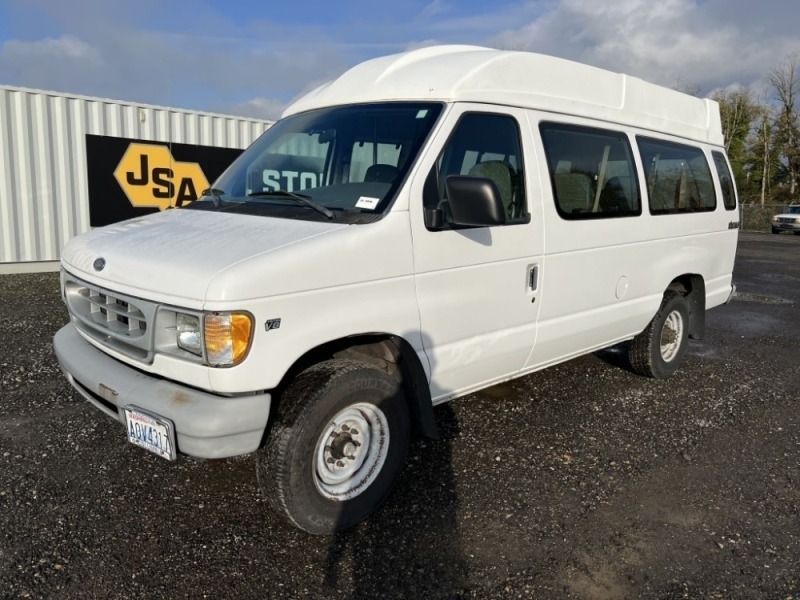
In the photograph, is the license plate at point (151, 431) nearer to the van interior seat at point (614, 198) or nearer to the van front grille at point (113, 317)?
the van front grille at point (113, 317)

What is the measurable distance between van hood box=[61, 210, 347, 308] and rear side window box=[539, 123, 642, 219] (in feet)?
5.83

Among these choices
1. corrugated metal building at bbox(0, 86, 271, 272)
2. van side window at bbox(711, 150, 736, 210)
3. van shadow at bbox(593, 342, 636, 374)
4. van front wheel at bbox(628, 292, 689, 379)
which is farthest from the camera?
corrugated metal building at bbox(0, 86, 271, 272)

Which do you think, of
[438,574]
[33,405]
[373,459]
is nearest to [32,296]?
[33,405]

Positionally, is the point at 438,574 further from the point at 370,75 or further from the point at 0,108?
the point at 0,108

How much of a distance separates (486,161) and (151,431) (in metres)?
2.32

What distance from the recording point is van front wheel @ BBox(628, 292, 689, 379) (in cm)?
564

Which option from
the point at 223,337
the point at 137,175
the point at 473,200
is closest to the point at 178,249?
the point at 223,337

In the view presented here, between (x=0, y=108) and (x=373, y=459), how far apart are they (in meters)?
9.86

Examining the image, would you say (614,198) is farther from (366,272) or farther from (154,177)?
(154,177)

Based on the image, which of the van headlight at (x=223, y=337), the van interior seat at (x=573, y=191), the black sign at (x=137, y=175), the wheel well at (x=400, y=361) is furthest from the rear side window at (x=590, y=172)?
the black sign at (x=137, y=175)

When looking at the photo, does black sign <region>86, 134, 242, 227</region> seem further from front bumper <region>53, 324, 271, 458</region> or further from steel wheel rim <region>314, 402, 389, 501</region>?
steel wheel rim <region>314, 402, 389, 501</region>

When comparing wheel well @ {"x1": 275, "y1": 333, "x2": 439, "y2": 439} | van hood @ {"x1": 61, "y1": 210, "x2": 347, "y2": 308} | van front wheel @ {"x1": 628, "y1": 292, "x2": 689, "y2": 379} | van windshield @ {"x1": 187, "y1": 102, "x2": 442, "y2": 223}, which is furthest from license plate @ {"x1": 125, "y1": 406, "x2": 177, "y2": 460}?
van front wheel @ {"x1": 628, "y1": 292, "x2": 689, "y2": 379}

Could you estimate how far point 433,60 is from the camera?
393 centimetres

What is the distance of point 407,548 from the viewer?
3178 mm
